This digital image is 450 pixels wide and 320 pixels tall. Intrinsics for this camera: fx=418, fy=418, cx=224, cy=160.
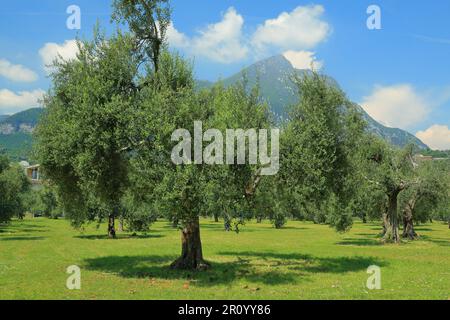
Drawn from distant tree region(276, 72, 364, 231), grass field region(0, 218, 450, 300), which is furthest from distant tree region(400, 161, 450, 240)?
distant tree region(276, 72, 364, 231)

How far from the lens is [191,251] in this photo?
1201 inches

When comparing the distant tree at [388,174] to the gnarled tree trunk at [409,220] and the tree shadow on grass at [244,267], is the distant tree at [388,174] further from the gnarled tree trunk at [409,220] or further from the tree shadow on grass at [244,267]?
the tree shadow on grass at [244,267]

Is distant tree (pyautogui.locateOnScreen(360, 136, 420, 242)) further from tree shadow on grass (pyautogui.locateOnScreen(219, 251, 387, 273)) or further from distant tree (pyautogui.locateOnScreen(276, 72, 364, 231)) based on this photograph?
distant tree (pyautogui.locateOnScreen(276, 72, 364, 231))

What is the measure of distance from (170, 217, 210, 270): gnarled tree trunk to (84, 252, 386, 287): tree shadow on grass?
885mm

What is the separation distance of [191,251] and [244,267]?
4956 mm

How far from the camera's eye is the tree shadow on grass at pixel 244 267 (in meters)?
27.2

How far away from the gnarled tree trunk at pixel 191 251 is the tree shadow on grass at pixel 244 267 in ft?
2.90

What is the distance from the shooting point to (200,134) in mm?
25297

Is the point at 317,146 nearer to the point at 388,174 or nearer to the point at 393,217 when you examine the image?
the point at 388,174

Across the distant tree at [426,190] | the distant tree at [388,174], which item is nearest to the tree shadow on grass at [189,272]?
the distant tree at [388,174]

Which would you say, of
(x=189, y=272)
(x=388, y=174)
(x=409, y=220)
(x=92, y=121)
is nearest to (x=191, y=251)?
(x=189, y=272)

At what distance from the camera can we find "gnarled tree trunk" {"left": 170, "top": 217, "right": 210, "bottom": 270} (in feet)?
99.0

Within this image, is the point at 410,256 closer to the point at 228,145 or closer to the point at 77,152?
the point at 228,145
